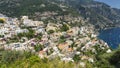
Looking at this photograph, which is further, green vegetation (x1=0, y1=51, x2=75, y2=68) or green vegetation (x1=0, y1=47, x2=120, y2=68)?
green vegetation (x1=0, y1=51, x2=75, y2=68)

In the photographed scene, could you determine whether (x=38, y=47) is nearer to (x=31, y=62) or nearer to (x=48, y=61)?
(x=48, y=61)

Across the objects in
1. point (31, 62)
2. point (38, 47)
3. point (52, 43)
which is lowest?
point (52, 43)

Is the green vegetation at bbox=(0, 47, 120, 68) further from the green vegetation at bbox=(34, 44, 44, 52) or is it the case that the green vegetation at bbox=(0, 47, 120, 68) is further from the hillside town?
the green vegetation at bbox=(34, 44, 44, 52)

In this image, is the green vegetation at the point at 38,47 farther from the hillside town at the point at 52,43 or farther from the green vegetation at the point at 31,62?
the green vegetation at the point at 31,62

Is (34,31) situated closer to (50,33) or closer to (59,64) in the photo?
(50,33)

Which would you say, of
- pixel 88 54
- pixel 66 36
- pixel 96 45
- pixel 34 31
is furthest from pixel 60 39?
pixel 88 54

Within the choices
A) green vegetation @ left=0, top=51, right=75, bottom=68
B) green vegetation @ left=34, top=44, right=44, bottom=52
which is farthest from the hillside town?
green vegetation @ left=0, top=51, right=75, bottom=68

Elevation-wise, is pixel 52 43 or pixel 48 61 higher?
pixel 48 61

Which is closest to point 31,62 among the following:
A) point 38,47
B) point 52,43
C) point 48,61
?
point 48,61

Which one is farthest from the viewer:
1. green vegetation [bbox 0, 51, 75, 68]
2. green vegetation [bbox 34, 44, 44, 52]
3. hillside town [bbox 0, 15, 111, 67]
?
green vegetation [bbox 34, 44, 44, 52]

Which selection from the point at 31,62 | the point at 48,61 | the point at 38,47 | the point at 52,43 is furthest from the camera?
the point at 52,43

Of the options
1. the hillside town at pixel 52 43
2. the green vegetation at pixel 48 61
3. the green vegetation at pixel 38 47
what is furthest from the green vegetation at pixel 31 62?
the green vegetation at pixel 38 47
